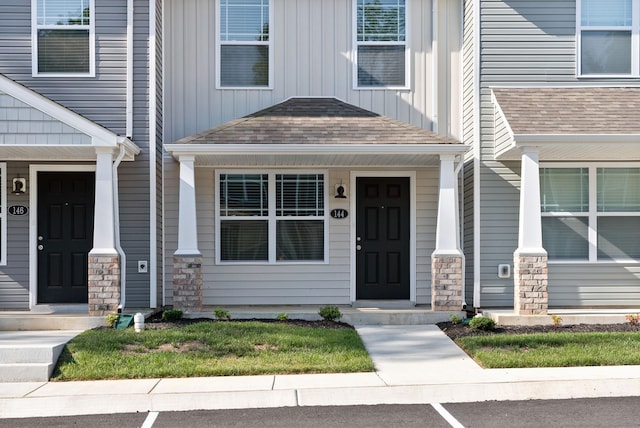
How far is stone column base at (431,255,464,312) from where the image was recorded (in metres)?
11.0

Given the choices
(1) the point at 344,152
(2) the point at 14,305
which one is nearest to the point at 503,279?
(1) the point at 344,152

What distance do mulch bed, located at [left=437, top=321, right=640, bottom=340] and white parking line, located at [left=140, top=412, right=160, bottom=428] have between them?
4622 mm

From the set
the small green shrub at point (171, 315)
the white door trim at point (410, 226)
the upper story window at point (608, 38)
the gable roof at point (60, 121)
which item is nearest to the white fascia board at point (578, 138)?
the upper story window at point (608, 38)

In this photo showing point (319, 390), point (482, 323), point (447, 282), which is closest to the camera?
point (319, 390)

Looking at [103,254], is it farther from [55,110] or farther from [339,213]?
[339,213]

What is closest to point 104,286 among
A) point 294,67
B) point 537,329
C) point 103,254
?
point 103,254

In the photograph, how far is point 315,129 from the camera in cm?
1137

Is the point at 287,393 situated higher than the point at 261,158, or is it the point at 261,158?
the point at 261,158

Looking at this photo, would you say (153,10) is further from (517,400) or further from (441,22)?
(517,400)

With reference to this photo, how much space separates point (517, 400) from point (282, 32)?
7.91 meters

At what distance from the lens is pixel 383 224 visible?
41.1ft

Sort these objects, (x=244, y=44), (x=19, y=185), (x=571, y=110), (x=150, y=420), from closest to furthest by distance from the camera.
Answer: (x=150, y=420)
(x=571, y=110)
(x=19, y=185)
(x=244, y=44)

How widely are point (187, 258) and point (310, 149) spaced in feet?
8.36

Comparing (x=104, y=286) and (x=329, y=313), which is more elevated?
(x=104, y=286)
